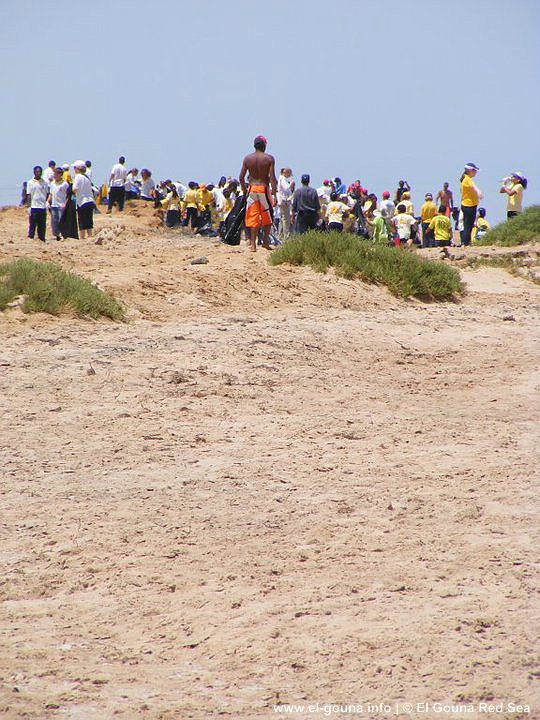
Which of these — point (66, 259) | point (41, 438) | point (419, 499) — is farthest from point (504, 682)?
point (66, 259)

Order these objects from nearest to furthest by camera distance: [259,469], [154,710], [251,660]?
1. [154,710]
2. [251,660]
3. [259,469]

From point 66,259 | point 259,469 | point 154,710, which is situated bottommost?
point 154,710

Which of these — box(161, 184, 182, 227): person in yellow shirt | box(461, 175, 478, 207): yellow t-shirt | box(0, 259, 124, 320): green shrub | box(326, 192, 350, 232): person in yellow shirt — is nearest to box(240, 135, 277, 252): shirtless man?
box(0, 259, 124, 320): green shrub

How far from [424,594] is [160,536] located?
4.50ft

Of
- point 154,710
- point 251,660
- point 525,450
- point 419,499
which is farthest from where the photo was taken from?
point 525,450

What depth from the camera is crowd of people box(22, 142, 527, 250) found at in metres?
12.6

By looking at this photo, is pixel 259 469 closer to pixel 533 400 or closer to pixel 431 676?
pixel 431 676

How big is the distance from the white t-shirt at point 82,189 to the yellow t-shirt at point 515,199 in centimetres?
760

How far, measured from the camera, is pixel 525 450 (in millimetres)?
6383

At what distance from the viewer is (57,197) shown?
16.9 m

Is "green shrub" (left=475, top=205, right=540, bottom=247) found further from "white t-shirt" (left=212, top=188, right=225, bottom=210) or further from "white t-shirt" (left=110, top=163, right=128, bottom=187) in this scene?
"white t-shirt" (left=110, top=163, right=128, bottom=187)

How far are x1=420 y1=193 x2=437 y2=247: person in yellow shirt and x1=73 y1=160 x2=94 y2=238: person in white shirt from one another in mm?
6487

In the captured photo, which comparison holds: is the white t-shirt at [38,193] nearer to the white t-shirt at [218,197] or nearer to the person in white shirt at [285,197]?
the person in white shirt at [285,197]

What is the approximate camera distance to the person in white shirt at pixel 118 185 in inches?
965
